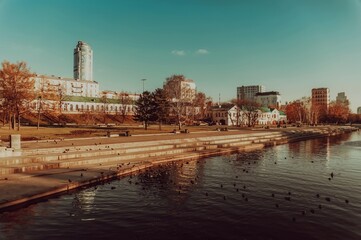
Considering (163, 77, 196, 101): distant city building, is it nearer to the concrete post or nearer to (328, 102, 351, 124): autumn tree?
the concrete post

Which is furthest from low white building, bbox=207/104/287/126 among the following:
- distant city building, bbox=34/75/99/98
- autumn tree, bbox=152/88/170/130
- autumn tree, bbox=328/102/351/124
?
distant city building, bbox=34/75/99/98

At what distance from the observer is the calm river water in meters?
12.4

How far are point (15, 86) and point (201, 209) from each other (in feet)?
176

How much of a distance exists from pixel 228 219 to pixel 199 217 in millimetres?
1372

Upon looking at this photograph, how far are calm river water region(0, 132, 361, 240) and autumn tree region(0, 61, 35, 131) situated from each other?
42504 mm

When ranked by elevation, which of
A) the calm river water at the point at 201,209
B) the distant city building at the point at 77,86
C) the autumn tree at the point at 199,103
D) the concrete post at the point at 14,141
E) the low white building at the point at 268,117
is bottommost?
the calm river water at the point at 201,209

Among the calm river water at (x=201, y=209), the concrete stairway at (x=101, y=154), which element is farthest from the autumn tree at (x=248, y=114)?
the calm river water at (x=201, y=209)

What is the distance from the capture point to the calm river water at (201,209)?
12422 mm

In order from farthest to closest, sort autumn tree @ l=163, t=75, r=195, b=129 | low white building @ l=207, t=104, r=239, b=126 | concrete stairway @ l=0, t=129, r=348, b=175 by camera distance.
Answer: low white building @ l=207, t=104, r=239, b=126 → autumn tree @ l=163, t=75, r=195, b=129 → concrete stairway @ l=0, t=129, r=348, b=175

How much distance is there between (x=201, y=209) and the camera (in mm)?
15469

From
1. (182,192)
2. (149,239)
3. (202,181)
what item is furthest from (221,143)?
(149,239)

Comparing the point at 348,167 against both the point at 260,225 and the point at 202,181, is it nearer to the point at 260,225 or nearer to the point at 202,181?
the point at 202,181

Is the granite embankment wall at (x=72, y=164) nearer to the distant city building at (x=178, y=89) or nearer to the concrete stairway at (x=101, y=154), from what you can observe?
the concrete stairway at (x=101, y=154)

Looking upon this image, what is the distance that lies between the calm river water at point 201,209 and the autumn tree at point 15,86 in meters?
42.5
